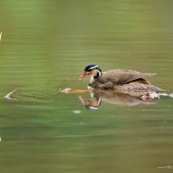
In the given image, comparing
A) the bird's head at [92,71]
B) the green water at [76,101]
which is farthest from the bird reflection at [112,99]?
the bird's head at [92,71]

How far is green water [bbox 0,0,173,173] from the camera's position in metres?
8.02

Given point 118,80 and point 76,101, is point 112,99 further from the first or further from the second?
point 118,80

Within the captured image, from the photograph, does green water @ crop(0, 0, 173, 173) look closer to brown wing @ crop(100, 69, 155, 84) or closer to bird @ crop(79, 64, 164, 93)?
bird @ crop(79, 64, 164, 93)

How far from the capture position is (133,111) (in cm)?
1016

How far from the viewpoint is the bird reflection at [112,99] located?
10750mm

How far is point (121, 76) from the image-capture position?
12023 mm

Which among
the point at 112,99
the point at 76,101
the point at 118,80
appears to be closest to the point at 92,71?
the point at 118,80

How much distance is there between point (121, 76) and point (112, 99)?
842 mm

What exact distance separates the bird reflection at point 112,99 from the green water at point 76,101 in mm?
120

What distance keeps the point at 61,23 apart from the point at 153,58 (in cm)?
637

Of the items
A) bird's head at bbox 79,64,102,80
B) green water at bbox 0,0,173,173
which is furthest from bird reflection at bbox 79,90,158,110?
bird's head at bbox 79,64,102,80

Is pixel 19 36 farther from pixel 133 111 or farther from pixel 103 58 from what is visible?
pixel 133 111

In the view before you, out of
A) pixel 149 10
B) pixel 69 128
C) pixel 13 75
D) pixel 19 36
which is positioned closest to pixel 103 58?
pixel 13 75

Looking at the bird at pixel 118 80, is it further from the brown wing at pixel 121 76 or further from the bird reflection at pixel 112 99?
the bird reflection at pixel 112 99
